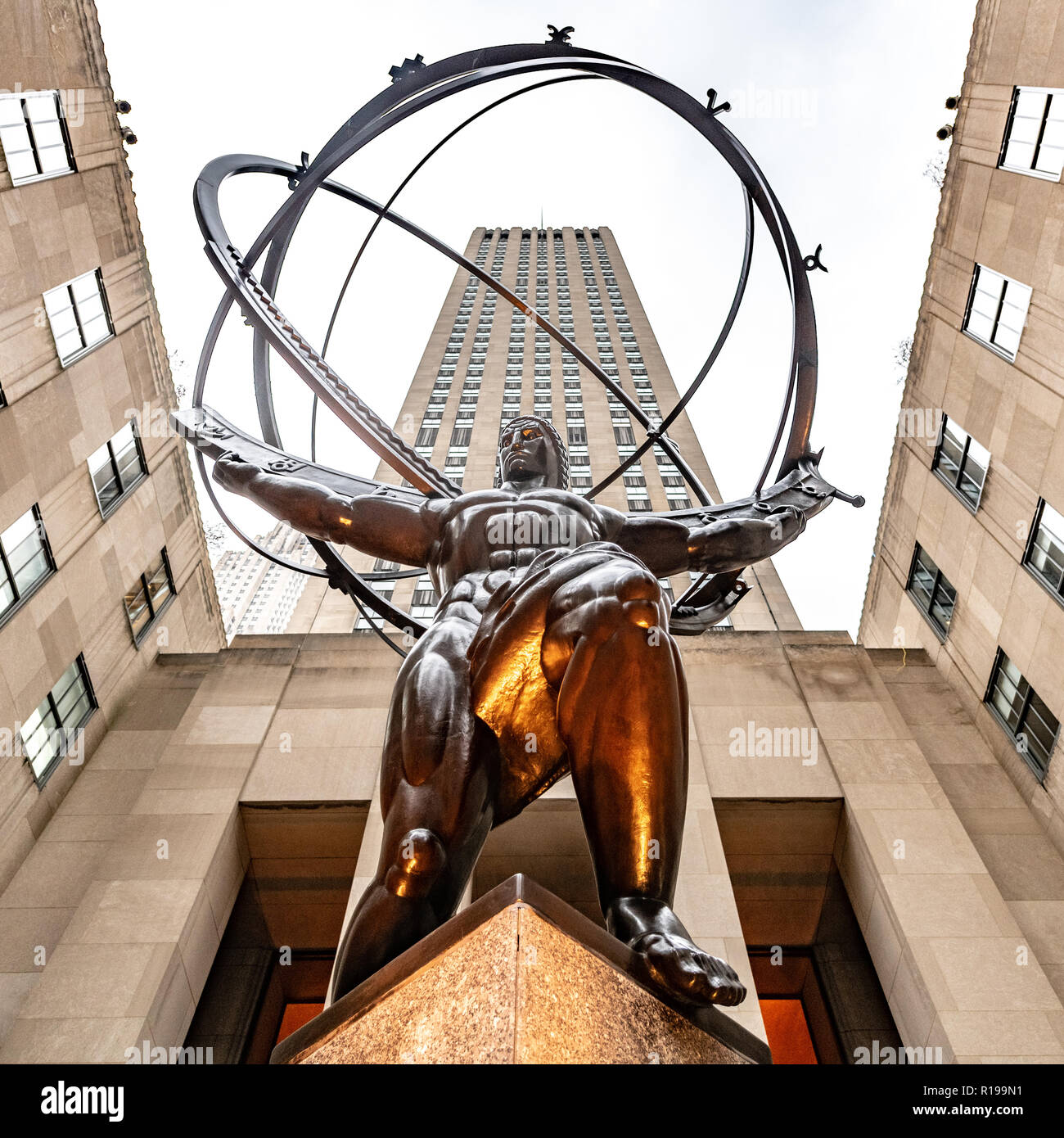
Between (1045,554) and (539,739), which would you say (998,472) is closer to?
(1045,554)

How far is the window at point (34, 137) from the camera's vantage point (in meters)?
11.0

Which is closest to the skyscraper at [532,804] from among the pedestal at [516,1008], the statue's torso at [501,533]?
the statue's torso at [501,533]

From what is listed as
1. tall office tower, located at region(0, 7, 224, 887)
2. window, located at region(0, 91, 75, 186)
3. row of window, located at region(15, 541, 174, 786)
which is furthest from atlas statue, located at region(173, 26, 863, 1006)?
window, located at region(0, 91, 75, 186)

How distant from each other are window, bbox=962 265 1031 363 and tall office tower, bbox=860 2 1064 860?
0.09 feet

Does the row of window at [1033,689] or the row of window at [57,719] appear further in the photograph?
the row of window at [1033,689]

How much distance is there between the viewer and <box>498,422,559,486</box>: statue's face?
6297 millimetres

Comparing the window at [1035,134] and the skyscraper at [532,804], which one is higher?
the window at [1035,134]

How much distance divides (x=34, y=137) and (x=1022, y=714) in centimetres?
1567

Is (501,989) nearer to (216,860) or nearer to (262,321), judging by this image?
(262,321)

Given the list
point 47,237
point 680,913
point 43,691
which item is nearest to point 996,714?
point 680,913

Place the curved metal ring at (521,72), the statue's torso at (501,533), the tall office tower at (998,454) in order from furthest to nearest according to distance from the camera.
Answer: the tall office tower at (998,454), the curved metal ring at (521,72), the statue's torso at (501,533)

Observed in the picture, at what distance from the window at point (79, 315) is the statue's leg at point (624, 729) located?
434 inches

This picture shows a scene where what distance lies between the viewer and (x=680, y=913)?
8.34 m

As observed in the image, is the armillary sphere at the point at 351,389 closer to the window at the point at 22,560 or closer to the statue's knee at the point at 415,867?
the statue's knee at the point at 415,867
